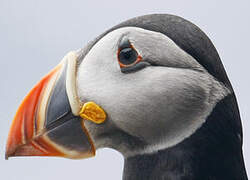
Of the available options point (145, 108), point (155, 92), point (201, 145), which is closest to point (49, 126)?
point (145, 108)

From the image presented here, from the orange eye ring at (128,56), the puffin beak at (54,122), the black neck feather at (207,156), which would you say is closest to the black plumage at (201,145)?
the black neck feather at (207,156)

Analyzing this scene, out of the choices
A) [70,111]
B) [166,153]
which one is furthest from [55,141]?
[166,153]

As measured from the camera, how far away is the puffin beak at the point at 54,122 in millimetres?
6316

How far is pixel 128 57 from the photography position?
20.4 ft

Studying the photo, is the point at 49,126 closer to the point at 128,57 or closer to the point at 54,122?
the point at 54,122

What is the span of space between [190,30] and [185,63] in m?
0.32

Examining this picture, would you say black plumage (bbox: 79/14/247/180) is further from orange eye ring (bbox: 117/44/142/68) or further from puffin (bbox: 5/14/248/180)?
orange eye ring (bbox: 117/44/142/68)

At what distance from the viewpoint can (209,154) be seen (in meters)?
6.05

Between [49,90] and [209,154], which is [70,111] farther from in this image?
[209,154]

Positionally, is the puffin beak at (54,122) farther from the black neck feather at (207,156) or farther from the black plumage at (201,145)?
the black neck feather at (207,156)

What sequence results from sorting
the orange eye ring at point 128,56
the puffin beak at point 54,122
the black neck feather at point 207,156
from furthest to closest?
1. the puffin beak at point 54,122
2. the orange eye ring at point 128,56
3. the black neck feather at point 207,156

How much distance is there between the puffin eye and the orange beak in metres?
0.45

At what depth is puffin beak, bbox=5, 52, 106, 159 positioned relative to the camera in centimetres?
632

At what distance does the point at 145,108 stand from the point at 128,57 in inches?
16.7
